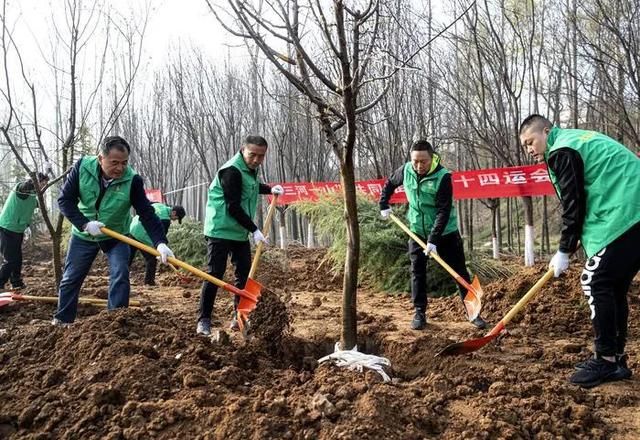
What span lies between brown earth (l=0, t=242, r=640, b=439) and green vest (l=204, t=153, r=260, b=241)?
69 centimetres

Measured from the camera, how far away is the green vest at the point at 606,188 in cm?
269

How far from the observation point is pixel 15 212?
20.8 ft

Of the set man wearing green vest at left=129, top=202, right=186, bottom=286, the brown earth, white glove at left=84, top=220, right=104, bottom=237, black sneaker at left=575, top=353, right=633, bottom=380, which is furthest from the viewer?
man wearing green vest at left=129, top=202, right=186, bottom=286

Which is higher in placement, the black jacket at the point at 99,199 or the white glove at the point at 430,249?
the black jacket at the point at 99,199

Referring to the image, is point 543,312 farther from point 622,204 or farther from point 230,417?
point 230,417

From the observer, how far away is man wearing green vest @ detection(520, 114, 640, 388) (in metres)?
2.70

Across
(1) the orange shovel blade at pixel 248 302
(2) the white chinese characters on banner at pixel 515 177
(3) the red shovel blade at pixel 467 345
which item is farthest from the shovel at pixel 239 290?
(2) the white chinese characters on banner at pixel 515 177

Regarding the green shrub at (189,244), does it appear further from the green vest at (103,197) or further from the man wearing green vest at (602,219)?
the man wearing green vest at (602,219)

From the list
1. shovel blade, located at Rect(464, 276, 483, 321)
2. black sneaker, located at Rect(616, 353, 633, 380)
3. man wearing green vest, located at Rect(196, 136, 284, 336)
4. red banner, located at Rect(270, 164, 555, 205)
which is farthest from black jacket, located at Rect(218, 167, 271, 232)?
red banner, located at Rect(270, 164, 555, 205)

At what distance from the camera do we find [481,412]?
2.28m

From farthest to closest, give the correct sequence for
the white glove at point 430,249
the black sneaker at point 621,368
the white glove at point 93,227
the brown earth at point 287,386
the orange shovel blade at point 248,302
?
1. the white glove at point 430,249
2. the orange shovel blade at point 248,302
3. the white glove at point 93,227
4. the black sneaker at point 621,368
5. the brown earth at point 287,386

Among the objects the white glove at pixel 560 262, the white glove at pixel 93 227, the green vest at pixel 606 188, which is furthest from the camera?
the white glove at pixel 93 227

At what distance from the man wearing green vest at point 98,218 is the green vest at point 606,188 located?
9.19 ft

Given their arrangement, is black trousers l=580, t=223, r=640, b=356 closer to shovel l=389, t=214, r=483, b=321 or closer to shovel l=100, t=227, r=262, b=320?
shovel l=389, t=214, r=483, b=321
